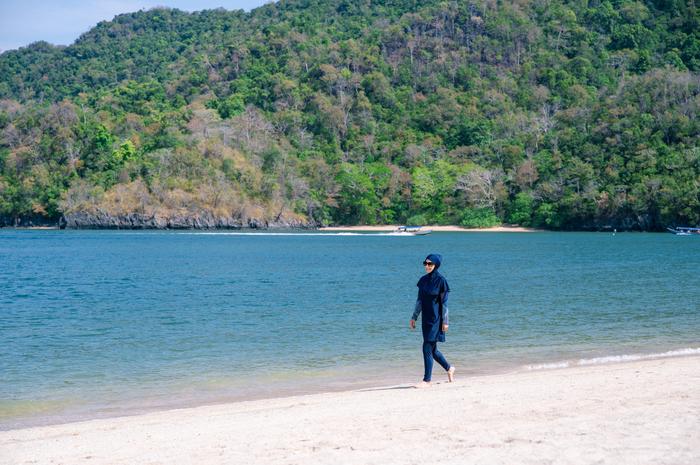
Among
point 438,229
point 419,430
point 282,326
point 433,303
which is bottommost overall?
point 438,229

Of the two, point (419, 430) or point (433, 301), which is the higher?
point (433, 301)

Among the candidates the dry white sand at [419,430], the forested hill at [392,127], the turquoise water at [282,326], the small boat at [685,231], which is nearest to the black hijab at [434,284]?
the dry white sand at [419,430]

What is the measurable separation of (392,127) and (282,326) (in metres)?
128

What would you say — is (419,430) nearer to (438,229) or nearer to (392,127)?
(438,229)

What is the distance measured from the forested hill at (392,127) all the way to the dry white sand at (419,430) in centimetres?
9452

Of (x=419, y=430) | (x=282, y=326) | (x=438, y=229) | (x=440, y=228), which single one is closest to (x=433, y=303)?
(x=419, y=430)

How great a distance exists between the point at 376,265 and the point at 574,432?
139 feet

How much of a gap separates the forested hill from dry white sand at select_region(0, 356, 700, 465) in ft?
310

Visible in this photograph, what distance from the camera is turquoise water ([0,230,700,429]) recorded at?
16.0 metres

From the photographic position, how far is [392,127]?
15000 cm

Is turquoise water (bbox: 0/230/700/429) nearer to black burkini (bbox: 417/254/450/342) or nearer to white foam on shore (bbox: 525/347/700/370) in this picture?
white foam on shore (bbox: 525/347/700/370)

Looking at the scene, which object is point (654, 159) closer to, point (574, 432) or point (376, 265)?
point (376, 265)

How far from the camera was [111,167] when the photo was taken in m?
130

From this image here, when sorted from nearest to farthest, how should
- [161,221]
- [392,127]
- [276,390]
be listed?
[276,390], [161,221], [392,127]
